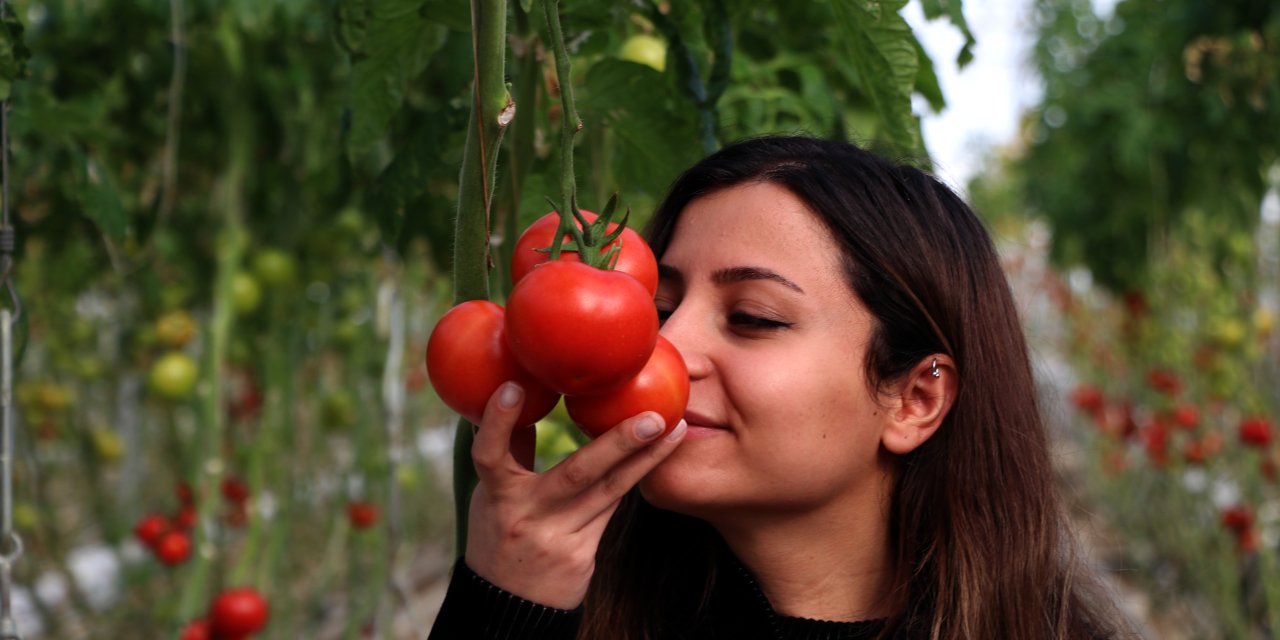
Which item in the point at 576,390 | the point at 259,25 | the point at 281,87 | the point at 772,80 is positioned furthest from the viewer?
the point at 281,87

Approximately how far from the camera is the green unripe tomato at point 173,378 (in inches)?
108

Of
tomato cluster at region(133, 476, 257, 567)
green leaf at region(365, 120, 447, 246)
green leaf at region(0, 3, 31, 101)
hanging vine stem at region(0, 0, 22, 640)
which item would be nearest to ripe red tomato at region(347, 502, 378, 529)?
tomato cluster at region(133, 476, 257, 567)

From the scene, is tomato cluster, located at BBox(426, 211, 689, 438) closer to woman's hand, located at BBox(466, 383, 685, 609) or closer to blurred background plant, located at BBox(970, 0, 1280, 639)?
woman's hand, located at BBox(466, 383, 685, 609)

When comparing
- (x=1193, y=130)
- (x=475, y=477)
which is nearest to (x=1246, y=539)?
(x=1193, y=130)

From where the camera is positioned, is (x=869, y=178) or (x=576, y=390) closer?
(x=576, y=390)

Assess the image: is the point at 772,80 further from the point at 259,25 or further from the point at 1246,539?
the point at 1246,539

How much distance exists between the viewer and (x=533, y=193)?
1133 mm

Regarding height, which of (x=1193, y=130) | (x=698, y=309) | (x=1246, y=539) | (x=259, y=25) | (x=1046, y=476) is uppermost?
(x=259, y=25)

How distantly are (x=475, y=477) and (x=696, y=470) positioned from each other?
0.18m

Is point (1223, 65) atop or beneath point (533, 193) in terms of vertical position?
beneath

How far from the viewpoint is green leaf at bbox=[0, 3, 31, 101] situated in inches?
36.0

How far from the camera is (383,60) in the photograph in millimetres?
998

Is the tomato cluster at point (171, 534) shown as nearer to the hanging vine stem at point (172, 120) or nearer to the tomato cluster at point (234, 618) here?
the tomato cluster at point (234, 618)

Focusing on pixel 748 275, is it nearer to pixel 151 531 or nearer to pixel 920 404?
pixel 920 404
